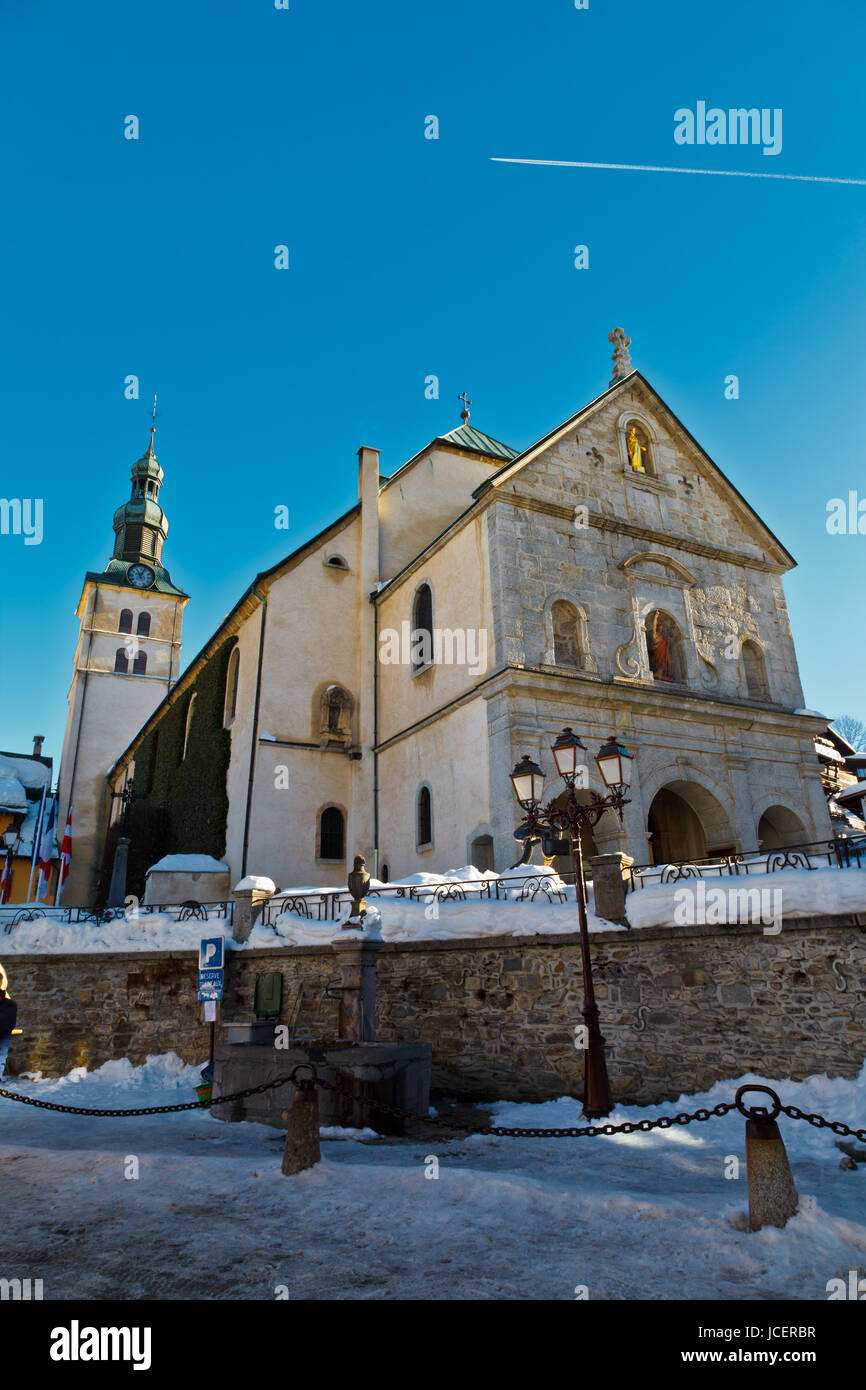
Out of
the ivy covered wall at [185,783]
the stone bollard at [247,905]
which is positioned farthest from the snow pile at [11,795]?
the stone bollard at [247,905]

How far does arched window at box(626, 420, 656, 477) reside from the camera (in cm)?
2553

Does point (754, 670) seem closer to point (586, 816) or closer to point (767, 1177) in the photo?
point (586, 816)

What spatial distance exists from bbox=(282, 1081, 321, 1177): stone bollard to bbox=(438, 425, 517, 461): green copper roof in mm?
26298

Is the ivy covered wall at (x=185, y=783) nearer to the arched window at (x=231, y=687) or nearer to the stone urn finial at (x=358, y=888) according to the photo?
the arched window at (x=231, y=687)

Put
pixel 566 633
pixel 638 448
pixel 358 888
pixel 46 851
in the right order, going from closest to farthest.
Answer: pixel 358 888
pixel 566 633
pixel 638 448
pixel 46 851

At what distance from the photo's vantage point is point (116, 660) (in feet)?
171

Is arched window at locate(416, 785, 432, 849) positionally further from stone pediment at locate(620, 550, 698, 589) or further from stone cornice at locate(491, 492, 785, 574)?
stone pediment at locate(620, 550, 698, 589)

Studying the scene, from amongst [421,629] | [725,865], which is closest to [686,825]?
[421,629]

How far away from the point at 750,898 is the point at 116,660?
48.4 metres

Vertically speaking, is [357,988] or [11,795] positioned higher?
[11,795]

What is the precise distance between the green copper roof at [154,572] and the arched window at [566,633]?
3987 centimetres

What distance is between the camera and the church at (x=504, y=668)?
66.8 feet

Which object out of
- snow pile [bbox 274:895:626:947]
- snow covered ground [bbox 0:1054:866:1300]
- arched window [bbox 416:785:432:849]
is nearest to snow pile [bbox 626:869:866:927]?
snow pile [bbox 274:895:626:947]
